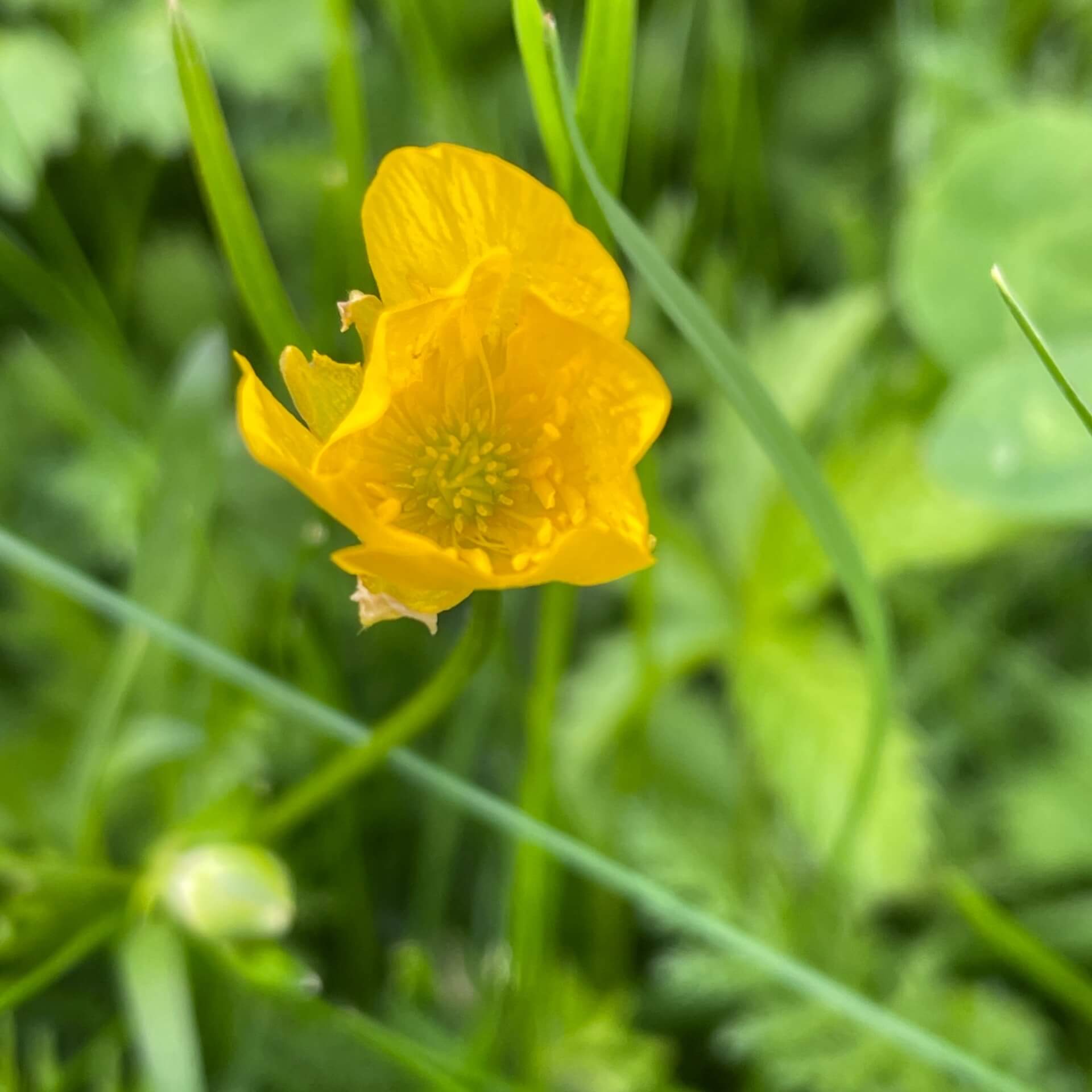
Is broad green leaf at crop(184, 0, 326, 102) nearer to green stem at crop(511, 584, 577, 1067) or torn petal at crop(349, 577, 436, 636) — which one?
green stem at crop(511, 584, 577, 1067)

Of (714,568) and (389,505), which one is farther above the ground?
(714,568)

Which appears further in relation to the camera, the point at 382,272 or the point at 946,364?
the point at 946,364

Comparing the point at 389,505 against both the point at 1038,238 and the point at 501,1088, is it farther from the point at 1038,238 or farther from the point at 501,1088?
the point at 1038,238

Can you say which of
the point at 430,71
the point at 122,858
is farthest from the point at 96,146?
the point at 122,858

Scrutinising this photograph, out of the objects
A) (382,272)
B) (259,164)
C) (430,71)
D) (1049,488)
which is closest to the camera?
(382,272)

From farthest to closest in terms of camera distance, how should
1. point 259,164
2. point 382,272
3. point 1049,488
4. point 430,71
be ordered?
point 259,164, point 430,71, point 1049,488, point 382,272

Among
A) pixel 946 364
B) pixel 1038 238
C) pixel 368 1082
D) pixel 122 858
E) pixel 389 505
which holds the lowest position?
pixel 368 1082

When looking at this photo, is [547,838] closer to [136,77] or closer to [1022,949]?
[1022,949]

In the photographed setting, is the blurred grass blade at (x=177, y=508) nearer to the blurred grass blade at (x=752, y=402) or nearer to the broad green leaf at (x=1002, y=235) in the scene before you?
the blurred grass blade at (x=752, y=402)
